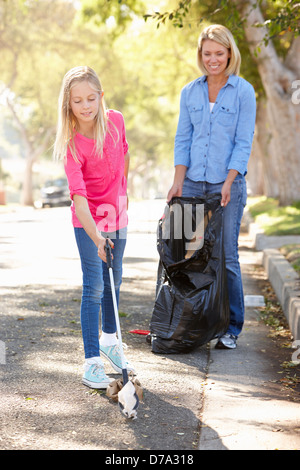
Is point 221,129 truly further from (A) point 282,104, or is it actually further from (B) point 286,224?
(A) point 282,104

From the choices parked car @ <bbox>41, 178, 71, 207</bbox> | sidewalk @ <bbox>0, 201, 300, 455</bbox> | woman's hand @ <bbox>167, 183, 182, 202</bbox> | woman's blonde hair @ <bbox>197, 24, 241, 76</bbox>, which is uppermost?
woman's blonde hair @ <bbox>197, 24, 241, 76</bbox>

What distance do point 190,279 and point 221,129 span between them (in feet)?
3.42

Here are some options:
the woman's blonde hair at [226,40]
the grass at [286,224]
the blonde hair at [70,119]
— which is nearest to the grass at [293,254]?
the grass at [286,224]

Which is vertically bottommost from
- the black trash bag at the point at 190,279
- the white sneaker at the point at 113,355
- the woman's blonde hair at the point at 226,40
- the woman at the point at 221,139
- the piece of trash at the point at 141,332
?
the piece of trash at the point at 141,332

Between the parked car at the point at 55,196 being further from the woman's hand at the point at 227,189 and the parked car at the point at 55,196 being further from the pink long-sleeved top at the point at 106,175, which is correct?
the pink long-sleeved top at the point at 106,175

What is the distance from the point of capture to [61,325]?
5.71m

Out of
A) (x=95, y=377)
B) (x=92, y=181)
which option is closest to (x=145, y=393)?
(x=95, y=377)

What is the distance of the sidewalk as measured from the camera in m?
3.31

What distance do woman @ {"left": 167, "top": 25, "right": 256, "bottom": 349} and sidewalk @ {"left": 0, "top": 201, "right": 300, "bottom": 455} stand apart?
518mm

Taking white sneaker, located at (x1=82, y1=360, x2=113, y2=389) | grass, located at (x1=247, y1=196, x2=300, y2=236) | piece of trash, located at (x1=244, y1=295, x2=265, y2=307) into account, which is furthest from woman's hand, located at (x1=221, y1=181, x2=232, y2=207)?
grass, located at (x1=247, y1=196, x2=300, y2=236)

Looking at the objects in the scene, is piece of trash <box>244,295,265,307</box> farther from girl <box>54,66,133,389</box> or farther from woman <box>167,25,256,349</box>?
girl <box>54,66,133,389</box>

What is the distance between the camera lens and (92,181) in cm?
415

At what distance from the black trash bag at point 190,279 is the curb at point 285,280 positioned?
0.71 metres

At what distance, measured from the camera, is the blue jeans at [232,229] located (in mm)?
5031
